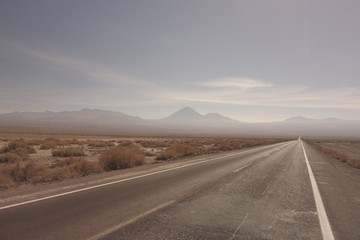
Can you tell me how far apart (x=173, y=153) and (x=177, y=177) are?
9.72m

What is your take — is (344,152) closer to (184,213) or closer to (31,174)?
(184,213)

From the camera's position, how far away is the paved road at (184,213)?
4231 mm

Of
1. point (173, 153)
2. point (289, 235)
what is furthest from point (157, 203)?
point (173, 153)

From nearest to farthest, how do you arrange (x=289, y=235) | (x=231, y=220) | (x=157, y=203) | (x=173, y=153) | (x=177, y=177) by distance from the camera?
1. (x=289, y=235)
2. (x=231, y=220)
3. (x=157, y=203)
4. (x=177, y=177)
5. (x=173, y=153)

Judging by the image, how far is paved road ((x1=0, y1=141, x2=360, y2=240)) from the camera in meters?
4.23

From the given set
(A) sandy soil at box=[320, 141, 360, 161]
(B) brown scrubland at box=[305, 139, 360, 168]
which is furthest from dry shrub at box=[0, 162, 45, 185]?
(A) sandy soil at box=[320, 141, 360, 161]

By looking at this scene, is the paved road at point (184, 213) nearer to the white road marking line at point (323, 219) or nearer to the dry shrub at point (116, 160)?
the white road marking line at point (323, 219)

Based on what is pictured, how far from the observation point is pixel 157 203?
19.5 ft

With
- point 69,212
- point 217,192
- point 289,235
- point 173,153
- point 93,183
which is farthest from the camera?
point 173,153

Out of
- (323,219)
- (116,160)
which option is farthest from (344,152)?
(323,219)

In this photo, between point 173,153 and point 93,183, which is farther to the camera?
point 173,153

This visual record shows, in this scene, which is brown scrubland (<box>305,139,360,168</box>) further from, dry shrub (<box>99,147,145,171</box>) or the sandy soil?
dry shrub (<box>99,147,145,171</box>)

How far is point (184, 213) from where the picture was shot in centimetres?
522

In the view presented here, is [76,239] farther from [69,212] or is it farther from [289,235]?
[289,235]
